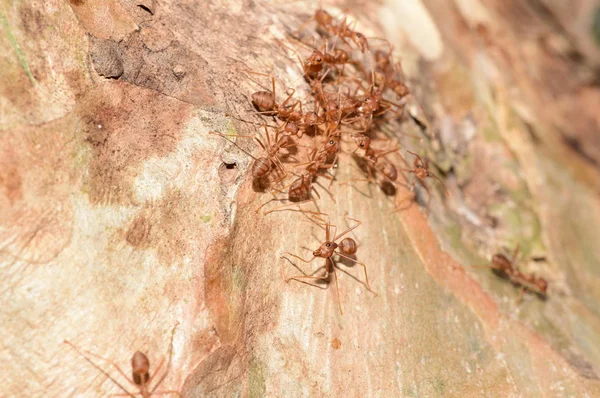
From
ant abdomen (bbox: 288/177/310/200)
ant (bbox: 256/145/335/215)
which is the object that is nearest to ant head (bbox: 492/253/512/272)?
ant (bbox: 256/145/335/215)

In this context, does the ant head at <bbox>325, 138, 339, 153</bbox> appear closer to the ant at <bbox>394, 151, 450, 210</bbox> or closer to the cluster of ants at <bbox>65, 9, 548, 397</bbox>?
the cluster of ants at <bbox>65, 9, 548, 397</bbox>

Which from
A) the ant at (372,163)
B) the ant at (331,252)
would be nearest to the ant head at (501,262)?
the ant at (372,163)

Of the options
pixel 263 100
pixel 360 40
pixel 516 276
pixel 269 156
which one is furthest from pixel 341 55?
pixel 516 276

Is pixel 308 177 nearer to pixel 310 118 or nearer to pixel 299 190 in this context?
pixel 299 190

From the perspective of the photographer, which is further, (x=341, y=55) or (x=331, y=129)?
(x=341, y=55)

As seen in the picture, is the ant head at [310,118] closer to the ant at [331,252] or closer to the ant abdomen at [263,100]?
the ant abdomen at [263,100]

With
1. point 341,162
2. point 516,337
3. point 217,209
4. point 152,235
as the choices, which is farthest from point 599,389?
point 152,235
